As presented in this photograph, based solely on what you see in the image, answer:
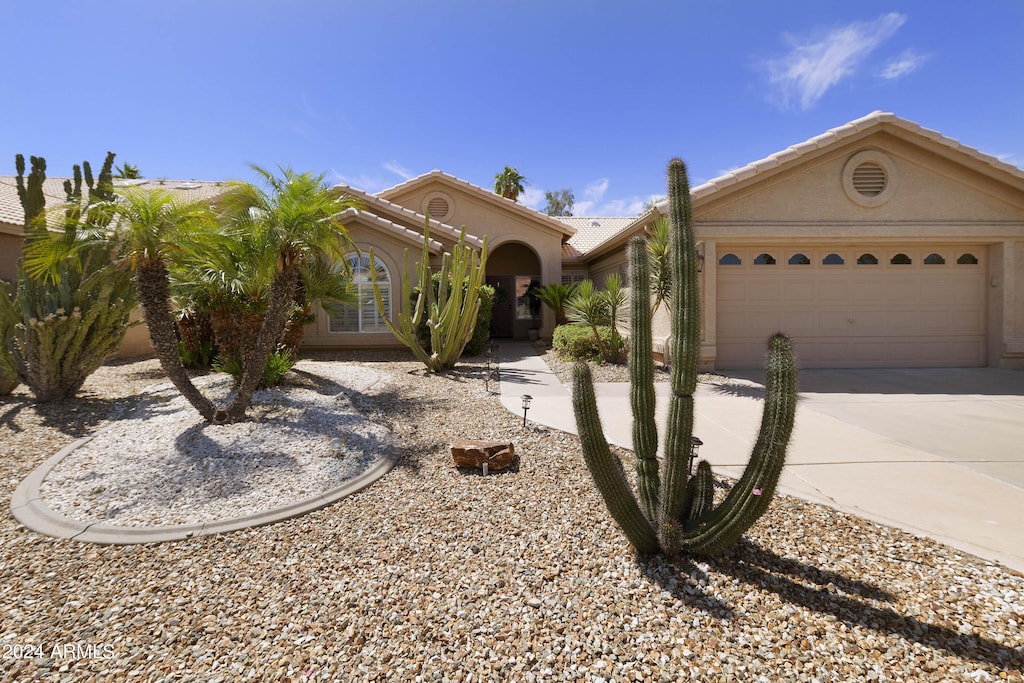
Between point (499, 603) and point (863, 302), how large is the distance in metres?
11.8

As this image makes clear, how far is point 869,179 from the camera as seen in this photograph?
10109 millimetres

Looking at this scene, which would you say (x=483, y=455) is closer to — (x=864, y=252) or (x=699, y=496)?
(x=699, y=496)

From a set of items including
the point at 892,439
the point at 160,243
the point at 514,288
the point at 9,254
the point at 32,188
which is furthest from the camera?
the point at 514,288

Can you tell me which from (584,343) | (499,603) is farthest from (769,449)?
(584,343)

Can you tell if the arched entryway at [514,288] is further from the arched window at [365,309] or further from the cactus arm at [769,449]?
the cactus arm at [769,449]

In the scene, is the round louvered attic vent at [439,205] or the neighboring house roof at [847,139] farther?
the round louvered attic vent at [439,205]

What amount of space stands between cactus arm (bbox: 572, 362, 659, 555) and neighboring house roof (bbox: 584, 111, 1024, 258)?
25.1 ft

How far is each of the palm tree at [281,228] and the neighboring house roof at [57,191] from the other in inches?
17.5

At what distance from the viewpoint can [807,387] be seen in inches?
350

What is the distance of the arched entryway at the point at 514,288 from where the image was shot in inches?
775

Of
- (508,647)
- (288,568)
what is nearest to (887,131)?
(508,647)

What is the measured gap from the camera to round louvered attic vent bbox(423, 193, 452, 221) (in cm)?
1734

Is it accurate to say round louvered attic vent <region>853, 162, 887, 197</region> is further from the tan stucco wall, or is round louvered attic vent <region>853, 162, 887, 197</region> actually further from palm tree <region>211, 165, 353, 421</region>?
the tan stucco wall

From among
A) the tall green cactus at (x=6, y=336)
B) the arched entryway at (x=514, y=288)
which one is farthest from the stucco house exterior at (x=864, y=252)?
the arched entryway at (x=514, y=288)
